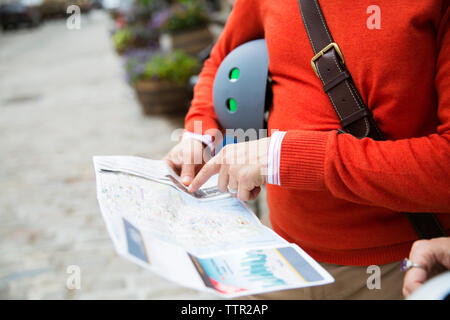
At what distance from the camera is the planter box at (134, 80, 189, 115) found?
220 inches

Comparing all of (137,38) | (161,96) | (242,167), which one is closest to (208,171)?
(242,167)

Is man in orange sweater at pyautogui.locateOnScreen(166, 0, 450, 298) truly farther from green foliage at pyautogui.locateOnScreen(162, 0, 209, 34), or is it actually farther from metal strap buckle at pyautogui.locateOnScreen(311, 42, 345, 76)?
green foliage at pyautogui.locateOnScreen(162, 0, 209, 34)

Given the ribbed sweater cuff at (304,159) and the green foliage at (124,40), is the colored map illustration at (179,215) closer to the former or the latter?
the ribbed sweater cuff at (304,159)

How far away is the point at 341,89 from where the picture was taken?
955 mm

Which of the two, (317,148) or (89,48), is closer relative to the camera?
(317,148)

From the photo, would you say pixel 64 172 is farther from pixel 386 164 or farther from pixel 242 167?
pixel 386 164

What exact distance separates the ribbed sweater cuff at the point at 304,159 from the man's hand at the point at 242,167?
0.05 metres

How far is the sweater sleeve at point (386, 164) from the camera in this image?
83 cm

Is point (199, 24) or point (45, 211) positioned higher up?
point (199, 24)

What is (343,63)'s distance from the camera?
956 millimetres

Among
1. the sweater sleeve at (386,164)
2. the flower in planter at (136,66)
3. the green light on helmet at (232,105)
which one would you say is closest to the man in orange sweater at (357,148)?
the sweater sleeve at (386,164)

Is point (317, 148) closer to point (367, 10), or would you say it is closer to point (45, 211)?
point (367, 10)

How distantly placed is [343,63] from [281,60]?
190 mm

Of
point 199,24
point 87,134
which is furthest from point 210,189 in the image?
point 199,24
